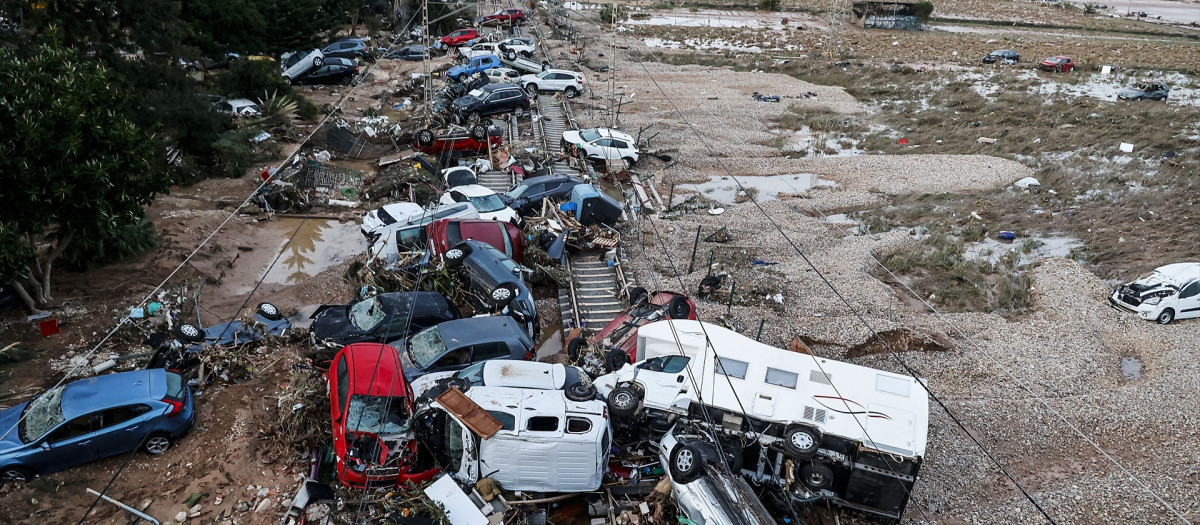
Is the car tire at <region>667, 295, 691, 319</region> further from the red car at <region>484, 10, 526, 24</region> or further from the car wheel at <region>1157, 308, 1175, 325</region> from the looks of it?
the red car at <region>484, 10, 526, 24</region>

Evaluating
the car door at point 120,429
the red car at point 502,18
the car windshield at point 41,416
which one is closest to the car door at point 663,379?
the car door at point 120,429

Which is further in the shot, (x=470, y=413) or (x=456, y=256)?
(x=456, y=256)

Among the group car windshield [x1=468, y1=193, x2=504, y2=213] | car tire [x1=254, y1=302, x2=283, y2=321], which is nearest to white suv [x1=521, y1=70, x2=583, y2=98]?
car windshield [x1=468, y1=193, x2=504, y2=213]

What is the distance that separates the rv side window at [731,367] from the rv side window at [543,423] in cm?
293

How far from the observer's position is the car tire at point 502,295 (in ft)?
47.2

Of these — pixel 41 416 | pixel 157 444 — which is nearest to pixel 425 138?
pixel 157 444

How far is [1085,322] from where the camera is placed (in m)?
16.4

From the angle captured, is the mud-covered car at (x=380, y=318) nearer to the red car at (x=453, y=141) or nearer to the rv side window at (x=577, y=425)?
the rv side window at (x=577, y=425)

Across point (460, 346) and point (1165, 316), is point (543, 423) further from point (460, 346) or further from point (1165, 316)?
point (1165, 316)

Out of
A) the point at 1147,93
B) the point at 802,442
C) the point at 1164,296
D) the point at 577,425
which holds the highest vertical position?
the point at 577,425

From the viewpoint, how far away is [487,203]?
19.0 metres

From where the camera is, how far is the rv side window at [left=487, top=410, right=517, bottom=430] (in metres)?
9.88

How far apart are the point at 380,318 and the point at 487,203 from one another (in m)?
6.28

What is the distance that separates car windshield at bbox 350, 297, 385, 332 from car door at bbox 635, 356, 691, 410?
5.43m
